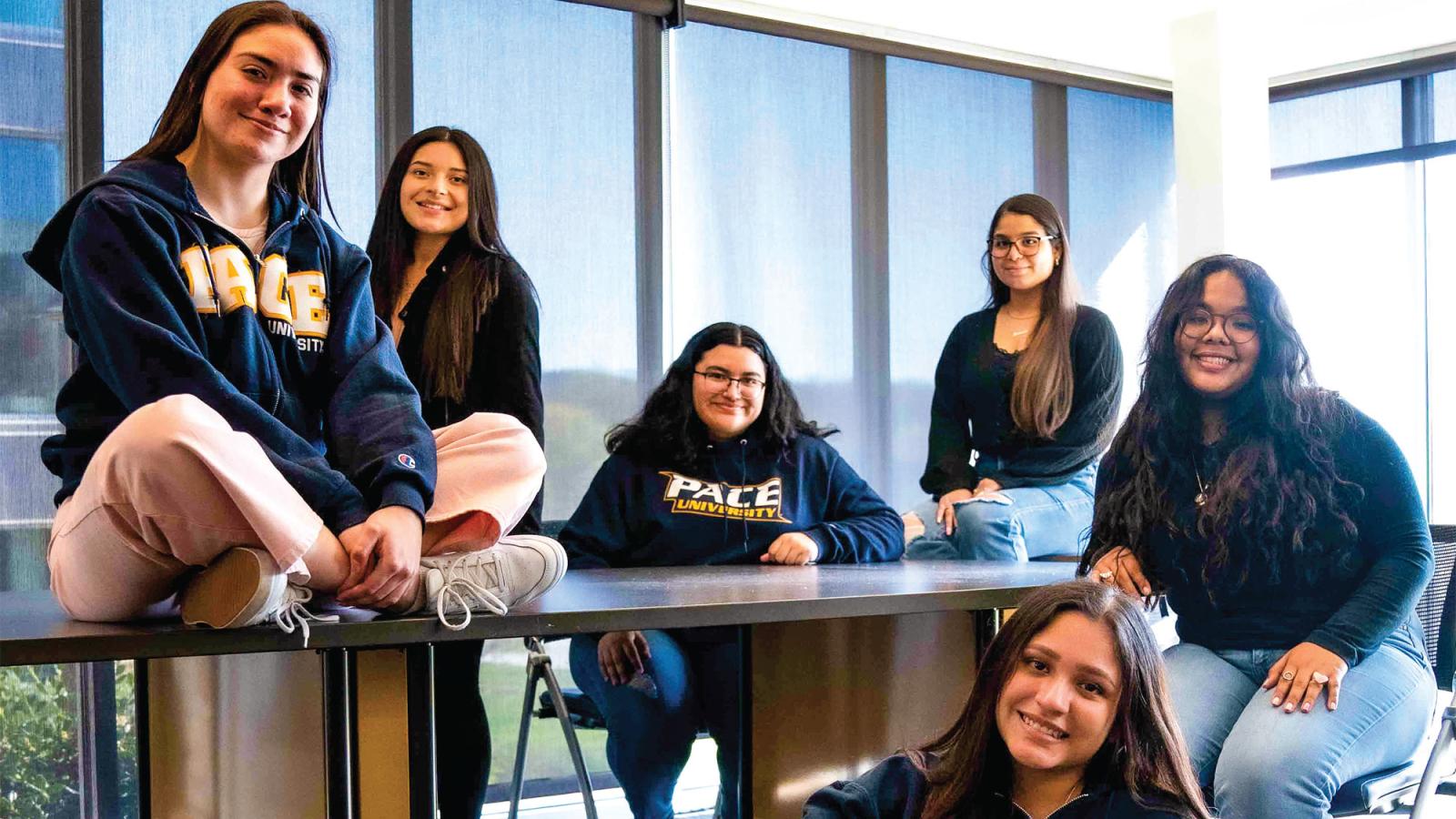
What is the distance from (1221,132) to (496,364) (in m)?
3.63

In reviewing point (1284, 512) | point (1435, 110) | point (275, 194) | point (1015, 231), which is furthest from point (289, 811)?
point (1435, 110)

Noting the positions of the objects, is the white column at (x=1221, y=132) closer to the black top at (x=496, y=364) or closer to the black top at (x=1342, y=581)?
the black top at (x=1342, y=581)

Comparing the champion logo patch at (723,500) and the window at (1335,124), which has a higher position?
the window at (1335,124)

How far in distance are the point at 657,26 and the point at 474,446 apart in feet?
10.4

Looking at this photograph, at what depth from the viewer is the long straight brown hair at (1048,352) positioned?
125 inches

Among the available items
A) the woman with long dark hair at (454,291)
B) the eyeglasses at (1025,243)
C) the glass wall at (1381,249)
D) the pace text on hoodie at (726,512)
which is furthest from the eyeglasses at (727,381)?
the glass wall at (1381,249)

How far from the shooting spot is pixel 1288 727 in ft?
6.23

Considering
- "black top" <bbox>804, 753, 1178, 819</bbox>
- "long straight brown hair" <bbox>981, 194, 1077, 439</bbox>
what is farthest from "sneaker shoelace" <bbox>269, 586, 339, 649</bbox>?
"long straight brown hair" <bbox>981, 194, 1077, 439</bbox>

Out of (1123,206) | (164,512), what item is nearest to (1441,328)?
(1123,206)

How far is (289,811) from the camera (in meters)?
1.70

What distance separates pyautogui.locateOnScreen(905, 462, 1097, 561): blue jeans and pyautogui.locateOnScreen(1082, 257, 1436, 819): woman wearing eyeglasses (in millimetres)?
736

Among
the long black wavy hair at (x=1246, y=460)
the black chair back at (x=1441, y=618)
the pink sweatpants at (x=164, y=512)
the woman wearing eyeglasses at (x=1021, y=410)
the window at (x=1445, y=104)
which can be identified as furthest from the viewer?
the window at (x=1445, y=104)

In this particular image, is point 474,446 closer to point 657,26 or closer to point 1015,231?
point 1015,231

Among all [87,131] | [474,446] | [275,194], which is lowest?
[474,446]
